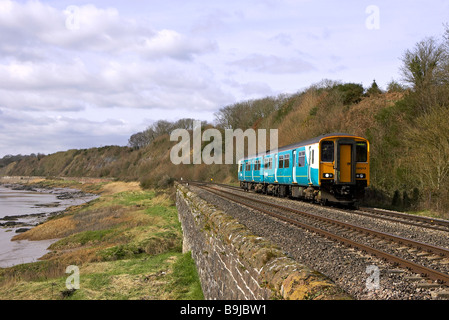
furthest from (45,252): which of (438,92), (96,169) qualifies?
(96,169)

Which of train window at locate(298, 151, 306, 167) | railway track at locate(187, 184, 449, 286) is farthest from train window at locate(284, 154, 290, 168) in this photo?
railway track at locate(187, 184, 449, 286)

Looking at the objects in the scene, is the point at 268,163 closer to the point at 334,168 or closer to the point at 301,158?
the point at 301,158

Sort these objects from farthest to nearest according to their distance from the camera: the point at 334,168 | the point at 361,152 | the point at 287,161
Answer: the point at 287,161
the point at 361,152
the point at 334,168

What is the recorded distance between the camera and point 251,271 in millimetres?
4383

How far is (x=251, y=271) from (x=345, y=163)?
44.9 ft

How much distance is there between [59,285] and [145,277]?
258 centimetres

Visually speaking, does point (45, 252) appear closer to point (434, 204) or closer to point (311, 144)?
point (311, 144)

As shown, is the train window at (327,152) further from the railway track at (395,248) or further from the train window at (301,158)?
the railway track at (395,248)

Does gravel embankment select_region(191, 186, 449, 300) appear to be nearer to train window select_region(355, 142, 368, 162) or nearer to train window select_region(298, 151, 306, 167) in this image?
train window select_region(355, 142, 368, 162)

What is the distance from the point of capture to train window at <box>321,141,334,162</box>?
16.9m

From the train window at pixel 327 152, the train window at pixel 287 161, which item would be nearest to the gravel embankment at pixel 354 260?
the train window at pixel 327 152

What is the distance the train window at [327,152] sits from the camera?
16.9 metres

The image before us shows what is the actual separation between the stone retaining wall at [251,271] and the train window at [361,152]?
11.1 meters

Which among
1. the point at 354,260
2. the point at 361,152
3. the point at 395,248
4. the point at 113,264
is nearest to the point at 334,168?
the point at 361,152
